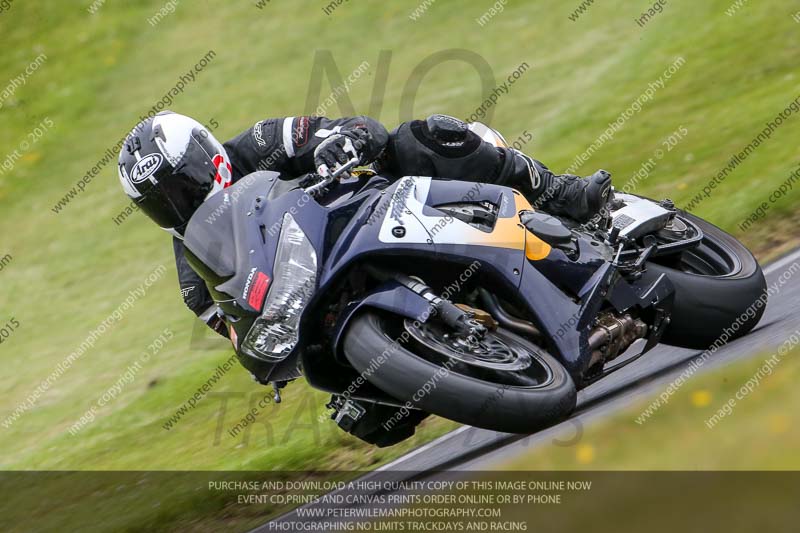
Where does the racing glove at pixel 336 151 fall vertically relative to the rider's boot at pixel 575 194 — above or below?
below

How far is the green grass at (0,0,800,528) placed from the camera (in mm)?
8719

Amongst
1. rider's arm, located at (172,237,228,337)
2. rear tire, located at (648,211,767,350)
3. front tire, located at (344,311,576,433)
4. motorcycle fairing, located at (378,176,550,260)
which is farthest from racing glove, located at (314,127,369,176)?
rear tire, located at (648,211,767,350)

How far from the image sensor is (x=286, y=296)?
181 inches

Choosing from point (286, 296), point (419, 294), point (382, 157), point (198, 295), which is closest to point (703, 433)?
point (419, 294)

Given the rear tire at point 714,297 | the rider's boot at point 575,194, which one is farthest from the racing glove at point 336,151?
the rear tire at point 714,297

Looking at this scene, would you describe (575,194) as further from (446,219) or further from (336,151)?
(336,151)

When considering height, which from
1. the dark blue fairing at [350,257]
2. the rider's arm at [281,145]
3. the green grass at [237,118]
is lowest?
the green grass at [237,118]

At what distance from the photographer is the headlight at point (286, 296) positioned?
15.1 feet

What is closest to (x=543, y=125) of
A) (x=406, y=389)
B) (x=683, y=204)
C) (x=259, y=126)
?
(x=683, y=204)

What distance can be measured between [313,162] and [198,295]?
0.96m

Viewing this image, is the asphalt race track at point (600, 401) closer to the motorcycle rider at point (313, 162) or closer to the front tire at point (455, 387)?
the motorcycle rider at point (313, 162)

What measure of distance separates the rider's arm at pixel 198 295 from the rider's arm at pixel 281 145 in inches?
24.7

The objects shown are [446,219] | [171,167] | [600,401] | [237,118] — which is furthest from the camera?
[237,118]

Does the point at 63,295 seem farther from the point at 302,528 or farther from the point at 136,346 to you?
the point at 302,528
